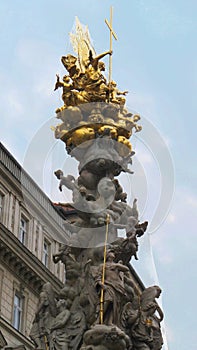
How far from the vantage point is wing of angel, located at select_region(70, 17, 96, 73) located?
12.4 m

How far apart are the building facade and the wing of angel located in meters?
17.4

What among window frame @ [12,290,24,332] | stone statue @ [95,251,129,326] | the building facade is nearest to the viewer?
stone statue @ [95,251,129,326]

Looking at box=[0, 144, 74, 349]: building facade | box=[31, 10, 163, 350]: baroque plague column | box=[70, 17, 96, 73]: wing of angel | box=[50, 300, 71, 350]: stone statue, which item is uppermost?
box=[0, 144, 74, 349]: building facade

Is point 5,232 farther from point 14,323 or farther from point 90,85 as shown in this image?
point 90,85

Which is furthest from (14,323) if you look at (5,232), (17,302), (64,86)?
(64,86)

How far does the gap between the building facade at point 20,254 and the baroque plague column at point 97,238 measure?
18540 millimetres

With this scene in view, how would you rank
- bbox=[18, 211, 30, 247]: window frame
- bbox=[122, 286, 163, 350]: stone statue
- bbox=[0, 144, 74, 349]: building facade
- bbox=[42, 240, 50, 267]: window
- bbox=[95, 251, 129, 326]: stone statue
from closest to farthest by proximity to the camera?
bbox=[95, 251, 129, 326]: stone statue
bbox=[122, 286, 163, 350]: stone statue
bbox=[0, 144, 74, 349]: building facade
bbox=[18, 211, 30, 247]: window frame
bbox=[42, 240, 50, 267]: window

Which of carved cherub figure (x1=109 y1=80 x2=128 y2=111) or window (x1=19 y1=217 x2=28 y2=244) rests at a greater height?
window (x1=19 y1=217 x2=28 y2=244)

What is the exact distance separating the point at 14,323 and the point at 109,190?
22.7 metres

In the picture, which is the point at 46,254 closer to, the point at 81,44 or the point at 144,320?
the point at 81,44

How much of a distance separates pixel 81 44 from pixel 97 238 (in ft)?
11.9

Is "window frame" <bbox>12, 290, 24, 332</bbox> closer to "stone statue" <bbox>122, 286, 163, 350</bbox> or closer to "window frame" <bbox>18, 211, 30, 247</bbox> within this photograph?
"window frame" <bbox>18, 211, 30, 247</bbox>

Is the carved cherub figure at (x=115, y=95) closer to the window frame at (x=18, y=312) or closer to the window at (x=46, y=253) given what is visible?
the window frame at (x=18, y=312)

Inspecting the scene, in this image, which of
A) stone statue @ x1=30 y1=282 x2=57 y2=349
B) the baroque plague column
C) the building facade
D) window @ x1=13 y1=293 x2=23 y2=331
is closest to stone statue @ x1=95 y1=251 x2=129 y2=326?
the baroque plague column
